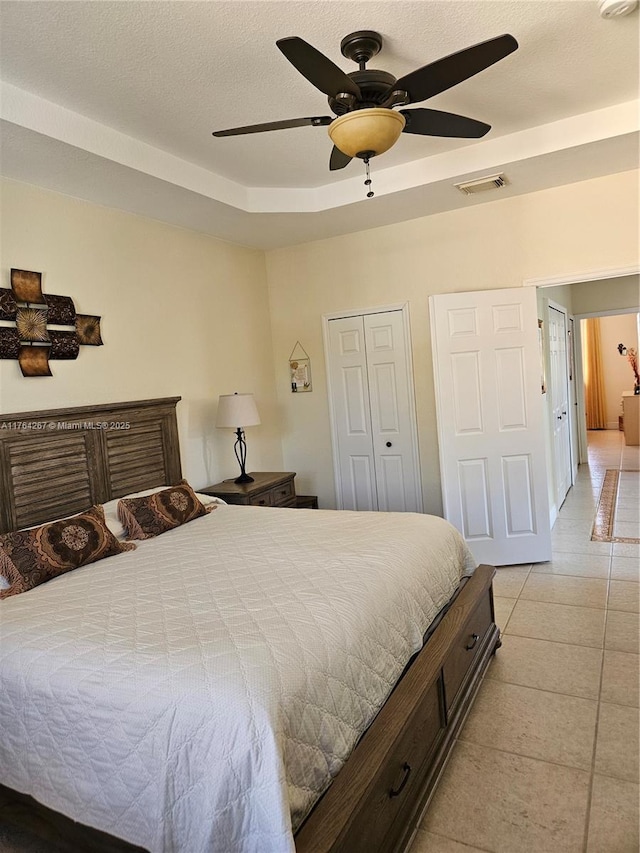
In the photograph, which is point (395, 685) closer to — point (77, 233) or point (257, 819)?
point (257, 819)

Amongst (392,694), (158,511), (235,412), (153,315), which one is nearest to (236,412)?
(235,412)

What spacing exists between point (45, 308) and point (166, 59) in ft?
4.97

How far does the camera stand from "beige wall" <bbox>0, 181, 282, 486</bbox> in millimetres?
3197

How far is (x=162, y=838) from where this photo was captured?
4.73ft

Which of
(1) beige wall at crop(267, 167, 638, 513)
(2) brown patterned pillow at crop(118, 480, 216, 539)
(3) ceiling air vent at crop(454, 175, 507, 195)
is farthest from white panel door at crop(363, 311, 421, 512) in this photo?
(2) brown patterned pillow at crop(118, 480, 216, 539)

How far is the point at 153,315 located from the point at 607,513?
4.55 metres

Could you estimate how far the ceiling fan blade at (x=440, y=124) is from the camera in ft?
7.49

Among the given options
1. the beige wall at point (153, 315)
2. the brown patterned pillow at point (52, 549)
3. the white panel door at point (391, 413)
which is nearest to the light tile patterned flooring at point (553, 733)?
the white panel door at point (391, 413)

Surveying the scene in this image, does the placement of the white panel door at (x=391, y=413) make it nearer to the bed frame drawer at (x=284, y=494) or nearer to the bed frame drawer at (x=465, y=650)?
the bed frame drawer at (x=284, y=494)

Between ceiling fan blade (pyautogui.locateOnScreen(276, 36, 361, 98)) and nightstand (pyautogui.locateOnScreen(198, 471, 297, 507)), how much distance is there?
8.66 ft

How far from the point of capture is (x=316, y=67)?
6.07 feet

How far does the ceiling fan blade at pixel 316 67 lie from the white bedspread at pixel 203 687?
179 cm

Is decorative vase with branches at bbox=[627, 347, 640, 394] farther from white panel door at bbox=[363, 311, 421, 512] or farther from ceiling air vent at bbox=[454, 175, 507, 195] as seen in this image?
ceiling air vent at bbox=[454, 175, 507, 195]

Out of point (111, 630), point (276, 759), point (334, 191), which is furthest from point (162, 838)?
point (334, 191)
